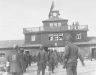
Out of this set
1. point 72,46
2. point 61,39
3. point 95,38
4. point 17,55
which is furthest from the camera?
point 95,38

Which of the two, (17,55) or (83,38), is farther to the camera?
(83,38)

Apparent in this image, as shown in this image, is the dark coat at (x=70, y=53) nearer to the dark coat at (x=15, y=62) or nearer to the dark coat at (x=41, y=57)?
the dark coat at (x=15, y=62)

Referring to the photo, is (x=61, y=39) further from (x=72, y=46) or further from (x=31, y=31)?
(x=72, y=46)

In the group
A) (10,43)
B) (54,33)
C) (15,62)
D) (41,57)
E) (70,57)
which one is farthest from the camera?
(10,43)

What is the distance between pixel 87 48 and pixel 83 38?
95.4 inches

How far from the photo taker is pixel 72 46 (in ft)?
24.0

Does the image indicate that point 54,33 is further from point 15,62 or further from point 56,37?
point 15,62

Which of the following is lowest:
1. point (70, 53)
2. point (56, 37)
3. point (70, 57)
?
point (56, 37)

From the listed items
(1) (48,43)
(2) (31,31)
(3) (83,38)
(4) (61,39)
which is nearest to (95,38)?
(3) (83,38)

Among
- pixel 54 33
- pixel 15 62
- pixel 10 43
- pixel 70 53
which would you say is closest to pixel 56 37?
pixel 54 33

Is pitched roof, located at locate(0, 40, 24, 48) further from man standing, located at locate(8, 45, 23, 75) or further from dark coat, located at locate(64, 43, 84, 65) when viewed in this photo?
dark coat, located at locate(64, 43, 84, 65)

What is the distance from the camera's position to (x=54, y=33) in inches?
1592

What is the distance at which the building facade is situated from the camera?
133ft

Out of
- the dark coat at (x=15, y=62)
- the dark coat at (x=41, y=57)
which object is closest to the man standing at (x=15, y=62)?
the dark coat at (x=15, y=62)
